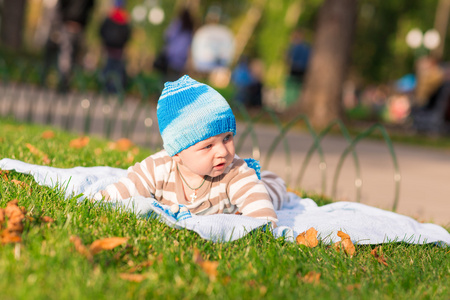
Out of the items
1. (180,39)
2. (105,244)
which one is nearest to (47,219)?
(105,244)

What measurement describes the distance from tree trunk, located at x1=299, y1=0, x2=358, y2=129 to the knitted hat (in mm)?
8710

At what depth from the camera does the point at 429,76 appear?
1252 centimetres

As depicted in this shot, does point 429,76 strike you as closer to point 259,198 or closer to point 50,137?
point 50,137

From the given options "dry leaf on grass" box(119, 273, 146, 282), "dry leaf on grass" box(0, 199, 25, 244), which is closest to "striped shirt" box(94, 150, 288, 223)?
"dry leaf on grass" box(0, 199, 25, 244)

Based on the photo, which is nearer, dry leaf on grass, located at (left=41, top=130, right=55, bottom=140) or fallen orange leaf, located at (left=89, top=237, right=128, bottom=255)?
fallen orange leaf, located at (left=89, top=237, right=128, bottom=255)

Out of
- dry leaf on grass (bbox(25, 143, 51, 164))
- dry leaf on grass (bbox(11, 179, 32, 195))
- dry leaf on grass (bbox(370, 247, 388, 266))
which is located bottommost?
dry leaf on grass (bbox(370, 247, 388, 266))

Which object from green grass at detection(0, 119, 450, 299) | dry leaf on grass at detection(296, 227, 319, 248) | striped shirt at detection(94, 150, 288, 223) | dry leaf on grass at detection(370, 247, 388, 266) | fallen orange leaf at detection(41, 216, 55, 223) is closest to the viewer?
green grass at detection(0, 119, 450, 299)

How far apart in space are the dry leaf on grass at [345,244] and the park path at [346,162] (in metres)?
1.59

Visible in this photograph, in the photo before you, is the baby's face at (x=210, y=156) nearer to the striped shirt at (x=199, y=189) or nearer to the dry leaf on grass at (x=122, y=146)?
the striped shirt at (x=199, y=189)

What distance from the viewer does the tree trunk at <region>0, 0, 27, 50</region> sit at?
659 inches

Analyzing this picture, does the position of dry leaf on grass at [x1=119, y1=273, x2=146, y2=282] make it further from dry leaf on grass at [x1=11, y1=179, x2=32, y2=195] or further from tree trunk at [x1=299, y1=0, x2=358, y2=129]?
tree trunk at [x1=299, y1=0, x2=358, y2=129]

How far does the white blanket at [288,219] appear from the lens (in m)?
2.64

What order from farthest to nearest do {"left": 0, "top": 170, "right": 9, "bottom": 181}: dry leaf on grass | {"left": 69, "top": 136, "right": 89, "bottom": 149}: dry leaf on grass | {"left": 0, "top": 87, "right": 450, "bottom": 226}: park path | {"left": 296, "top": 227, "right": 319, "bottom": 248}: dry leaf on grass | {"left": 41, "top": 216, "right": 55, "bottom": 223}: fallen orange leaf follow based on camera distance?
{"left": 0, "top": 87, "right": 450, "bottom": 226}: park path, {"left": 69, "top": 136, "right": 89, "bottom": 149}: dry leaf on grass, {"left": 0, "top": 170, "right": 9, "bottom": 181}: dry leaf on grass, {"left": 296, "top": 227, "right": 319, "bottom": 248}: dry leaf on grass, {"left": 41, "top": 216, "right": 55, "bottom": 223}: fallen orange leaf

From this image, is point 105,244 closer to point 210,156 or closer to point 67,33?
point 210,156
